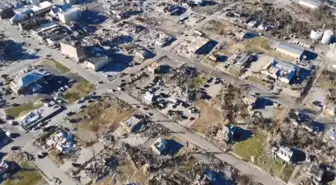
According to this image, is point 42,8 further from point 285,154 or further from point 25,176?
point 285,154

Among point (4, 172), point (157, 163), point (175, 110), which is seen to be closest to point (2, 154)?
point (4, 172)

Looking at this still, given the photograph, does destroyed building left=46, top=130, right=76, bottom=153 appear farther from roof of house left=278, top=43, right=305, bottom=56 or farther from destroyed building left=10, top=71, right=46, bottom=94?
roof of house left=278, top=43, right=305, bottom=56

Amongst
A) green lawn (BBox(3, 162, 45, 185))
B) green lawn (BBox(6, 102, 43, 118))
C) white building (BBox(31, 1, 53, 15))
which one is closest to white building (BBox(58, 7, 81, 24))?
white building (BBox(31, 1, 53, 15))

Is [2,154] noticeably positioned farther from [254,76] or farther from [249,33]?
[249,33]

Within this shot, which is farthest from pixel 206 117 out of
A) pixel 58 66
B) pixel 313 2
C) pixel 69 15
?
pixel 313 2

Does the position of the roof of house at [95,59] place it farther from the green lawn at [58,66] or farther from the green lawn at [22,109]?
the green lawn at [22,109]

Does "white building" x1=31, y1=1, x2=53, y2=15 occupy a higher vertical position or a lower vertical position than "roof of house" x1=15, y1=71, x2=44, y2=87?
higher
